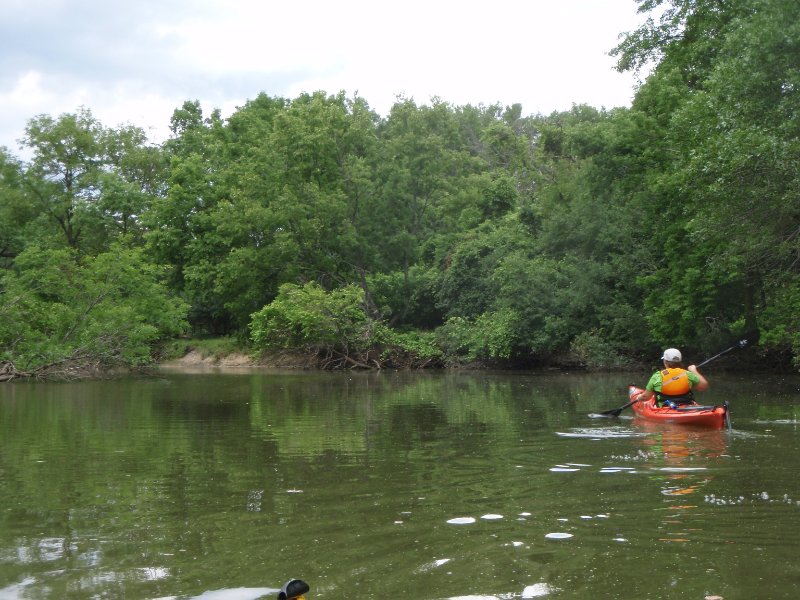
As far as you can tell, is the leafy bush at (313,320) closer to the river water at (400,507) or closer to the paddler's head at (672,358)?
the river water at (400,507)

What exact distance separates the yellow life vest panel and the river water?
2.97ft

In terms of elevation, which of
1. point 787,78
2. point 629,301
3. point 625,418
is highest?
point 787,78

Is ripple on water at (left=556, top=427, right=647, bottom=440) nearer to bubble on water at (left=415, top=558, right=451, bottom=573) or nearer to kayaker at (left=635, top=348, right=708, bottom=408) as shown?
kayaker at (left=635, top=348, right=708, bottom=408)

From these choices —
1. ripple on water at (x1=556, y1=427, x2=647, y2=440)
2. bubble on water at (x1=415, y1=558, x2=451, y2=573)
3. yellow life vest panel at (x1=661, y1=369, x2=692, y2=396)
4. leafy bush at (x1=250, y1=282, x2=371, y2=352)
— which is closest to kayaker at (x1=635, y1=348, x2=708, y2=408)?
yellow life vest panel at (x1=661, y1=369, x2=692, y2=396)

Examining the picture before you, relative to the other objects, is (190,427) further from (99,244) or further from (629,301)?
(99,244)

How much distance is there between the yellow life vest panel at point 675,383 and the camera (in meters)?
15.2

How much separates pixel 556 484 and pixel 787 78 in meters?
12.1

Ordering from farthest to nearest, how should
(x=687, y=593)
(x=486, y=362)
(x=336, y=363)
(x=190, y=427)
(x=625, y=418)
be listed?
(x=336, y=363) → (x=486, y=362) → (x=625, y=418) → (x=190, y=427) → (x=687, y=593)

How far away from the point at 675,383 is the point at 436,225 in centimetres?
3652

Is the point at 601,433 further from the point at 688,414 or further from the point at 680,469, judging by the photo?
the point at 680,469

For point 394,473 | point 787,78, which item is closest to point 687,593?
point 394,473

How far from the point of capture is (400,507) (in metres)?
7.89

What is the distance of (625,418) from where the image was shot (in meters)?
16.4

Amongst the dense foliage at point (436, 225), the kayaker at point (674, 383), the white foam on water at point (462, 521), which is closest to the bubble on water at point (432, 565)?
the white foam on water at point (462, 521)
